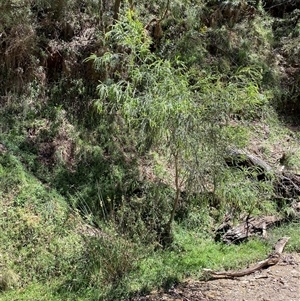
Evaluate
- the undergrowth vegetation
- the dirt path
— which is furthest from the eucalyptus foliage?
the dirt path

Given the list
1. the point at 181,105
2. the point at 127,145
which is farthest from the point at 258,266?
the point at 127,145

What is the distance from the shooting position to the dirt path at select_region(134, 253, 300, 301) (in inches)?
172

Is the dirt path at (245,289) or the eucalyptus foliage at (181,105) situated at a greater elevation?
the eucalyptus foliage at (181,105)

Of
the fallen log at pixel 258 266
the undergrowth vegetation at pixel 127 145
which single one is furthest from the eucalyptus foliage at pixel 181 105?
the fallen log at pixel 258 266

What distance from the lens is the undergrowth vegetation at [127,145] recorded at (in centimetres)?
498

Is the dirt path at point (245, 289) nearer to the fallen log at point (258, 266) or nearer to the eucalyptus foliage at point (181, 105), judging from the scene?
the fallen log at point (258, 266)

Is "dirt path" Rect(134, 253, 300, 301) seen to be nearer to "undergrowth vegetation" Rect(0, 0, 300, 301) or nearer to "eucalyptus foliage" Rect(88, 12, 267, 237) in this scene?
"undergrowth vegetation" Rect(0, 0, 300, 301)

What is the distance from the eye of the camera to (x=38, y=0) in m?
8.09

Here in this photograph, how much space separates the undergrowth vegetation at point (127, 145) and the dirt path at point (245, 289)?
9.3 inches

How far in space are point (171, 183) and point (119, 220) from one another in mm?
1726

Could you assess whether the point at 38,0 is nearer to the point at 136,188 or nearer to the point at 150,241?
the point at 136,188

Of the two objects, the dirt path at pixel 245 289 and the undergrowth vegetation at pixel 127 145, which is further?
the undergrowth vegetation at pixel 127 145

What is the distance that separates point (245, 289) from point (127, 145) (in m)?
3.82

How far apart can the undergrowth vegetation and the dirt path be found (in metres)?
0.24
